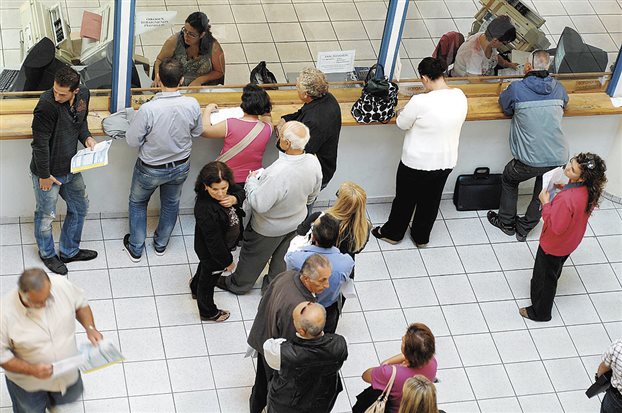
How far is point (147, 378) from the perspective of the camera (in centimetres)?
580

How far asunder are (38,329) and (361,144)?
3.17m

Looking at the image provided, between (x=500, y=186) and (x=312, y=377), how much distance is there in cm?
318

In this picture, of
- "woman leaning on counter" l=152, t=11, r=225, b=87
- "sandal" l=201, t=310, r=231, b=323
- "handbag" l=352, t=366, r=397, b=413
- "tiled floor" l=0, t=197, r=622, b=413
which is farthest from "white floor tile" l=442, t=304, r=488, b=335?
"woman leaning on counter" l=152, t=11, r=225, b=87

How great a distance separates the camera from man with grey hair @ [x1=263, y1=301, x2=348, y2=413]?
461 centimetres

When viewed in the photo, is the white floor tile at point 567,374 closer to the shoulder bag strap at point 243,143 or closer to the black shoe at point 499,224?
the black shoe at point 499,224

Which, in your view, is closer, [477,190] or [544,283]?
[544,283]

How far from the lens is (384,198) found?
24.2 feet

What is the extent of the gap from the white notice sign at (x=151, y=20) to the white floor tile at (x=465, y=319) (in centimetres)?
275

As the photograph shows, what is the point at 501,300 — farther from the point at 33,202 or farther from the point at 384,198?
the point at 33,202

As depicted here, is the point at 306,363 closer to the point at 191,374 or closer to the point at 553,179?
the point at 191,374

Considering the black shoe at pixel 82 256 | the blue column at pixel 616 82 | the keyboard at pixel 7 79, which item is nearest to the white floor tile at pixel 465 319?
the blue column at pixel 616 82

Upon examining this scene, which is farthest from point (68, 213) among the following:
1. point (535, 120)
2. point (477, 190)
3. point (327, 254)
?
point (535, 120)

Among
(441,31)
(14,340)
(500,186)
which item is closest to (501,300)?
(500,186)

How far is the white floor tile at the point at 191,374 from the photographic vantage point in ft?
19.0
